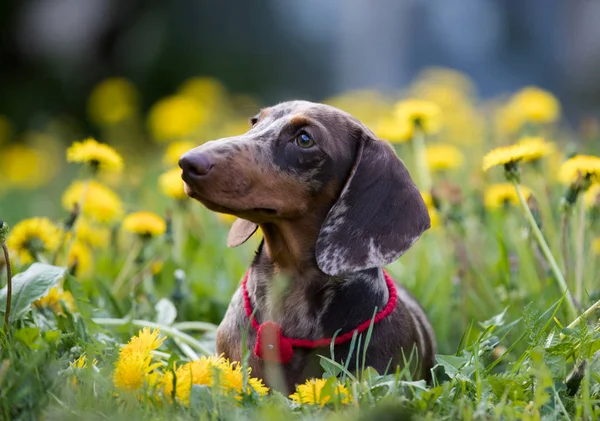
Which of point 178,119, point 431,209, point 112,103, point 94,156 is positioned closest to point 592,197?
point 431,209

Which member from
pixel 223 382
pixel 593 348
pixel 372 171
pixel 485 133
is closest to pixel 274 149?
pixel 372 171

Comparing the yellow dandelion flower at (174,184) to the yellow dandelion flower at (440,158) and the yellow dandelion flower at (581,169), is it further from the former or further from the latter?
the yellow dandelion flower at (581,169)

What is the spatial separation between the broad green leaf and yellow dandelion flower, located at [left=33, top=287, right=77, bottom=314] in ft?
1.20

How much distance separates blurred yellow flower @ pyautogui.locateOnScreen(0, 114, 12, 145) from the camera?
7.89 meters

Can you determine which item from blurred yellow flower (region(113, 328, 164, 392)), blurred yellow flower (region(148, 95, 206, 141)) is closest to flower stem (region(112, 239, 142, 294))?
blurred yellow flower (region(113, 328, 164, 392))

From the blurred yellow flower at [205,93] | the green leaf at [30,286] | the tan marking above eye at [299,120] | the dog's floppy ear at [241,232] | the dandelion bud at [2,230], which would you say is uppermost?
the blurred yellow flower at [205,93]

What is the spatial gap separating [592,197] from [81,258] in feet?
7.60

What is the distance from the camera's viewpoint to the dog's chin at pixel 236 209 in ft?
8.36

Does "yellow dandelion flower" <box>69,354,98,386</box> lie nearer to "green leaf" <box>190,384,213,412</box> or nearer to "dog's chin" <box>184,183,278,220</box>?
"green leaf" <box>190,384,213,412</box>

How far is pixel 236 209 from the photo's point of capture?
8.47 feet

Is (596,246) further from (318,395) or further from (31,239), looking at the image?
(31,239)

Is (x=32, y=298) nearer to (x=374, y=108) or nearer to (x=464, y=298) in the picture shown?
(x=464, y=298)

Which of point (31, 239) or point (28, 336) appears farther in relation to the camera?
point (31, 239)

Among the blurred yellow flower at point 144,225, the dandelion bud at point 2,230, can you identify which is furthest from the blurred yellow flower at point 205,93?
the dandelion bud at point 2,230
